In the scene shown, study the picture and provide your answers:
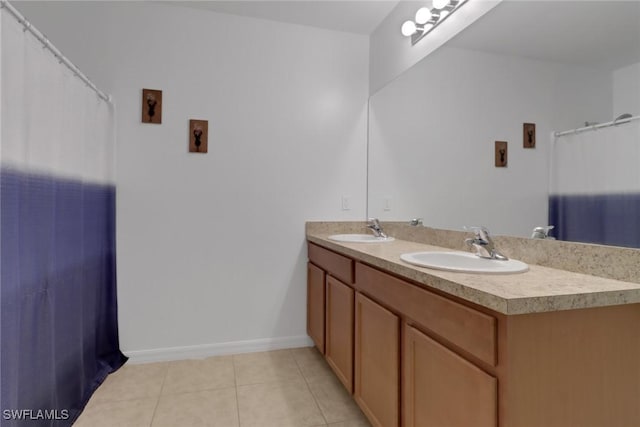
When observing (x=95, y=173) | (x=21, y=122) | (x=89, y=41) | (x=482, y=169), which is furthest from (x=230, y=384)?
(x=89, y=41)

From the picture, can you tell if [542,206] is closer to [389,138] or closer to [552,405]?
[552,405]

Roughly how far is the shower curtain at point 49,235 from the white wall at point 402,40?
1.83m

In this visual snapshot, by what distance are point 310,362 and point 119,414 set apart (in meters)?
1.09

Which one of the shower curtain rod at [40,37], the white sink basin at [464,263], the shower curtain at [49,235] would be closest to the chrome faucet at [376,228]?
the white sink basin at [464,263]

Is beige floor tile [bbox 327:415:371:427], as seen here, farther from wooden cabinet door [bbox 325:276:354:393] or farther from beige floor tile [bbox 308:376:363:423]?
wooden cabinet door [bbox 325:276:354:393]

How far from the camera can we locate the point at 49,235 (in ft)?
4.78

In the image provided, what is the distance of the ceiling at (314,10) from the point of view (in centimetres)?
223

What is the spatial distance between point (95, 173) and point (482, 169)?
2.06 meters

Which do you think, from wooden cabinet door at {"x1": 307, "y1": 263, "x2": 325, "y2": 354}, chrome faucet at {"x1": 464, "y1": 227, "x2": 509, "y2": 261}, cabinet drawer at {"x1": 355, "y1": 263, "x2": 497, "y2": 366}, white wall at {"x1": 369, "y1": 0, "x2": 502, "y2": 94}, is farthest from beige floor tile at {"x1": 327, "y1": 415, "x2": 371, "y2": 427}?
white wall at {"x1": 369, "y1": 0, "x2": 502, "y2": 94}

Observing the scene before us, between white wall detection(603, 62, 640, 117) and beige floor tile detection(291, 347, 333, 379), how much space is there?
1.89 metres

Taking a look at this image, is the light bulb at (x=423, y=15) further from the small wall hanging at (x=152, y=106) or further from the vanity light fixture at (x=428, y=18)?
the small wall hanging at (x=152, y=106)

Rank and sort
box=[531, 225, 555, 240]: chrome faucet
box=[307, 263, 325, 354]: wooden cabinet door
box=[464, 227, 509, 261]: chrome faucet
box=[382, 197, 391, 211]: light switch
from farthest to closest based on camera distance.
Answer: box=[382, 197, 391, 211]: light switch < box=[307, 263, 325, 354]: wooden cabinet door < box=[464, 227, 509, 261]: chrome faucet < box=[531, 225, 555, 240]: chrome faucet

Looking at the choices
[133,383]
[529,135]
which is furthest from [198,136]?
[529,135]

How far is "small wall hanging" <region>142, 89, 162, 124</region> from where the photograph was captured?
7.27 ft
